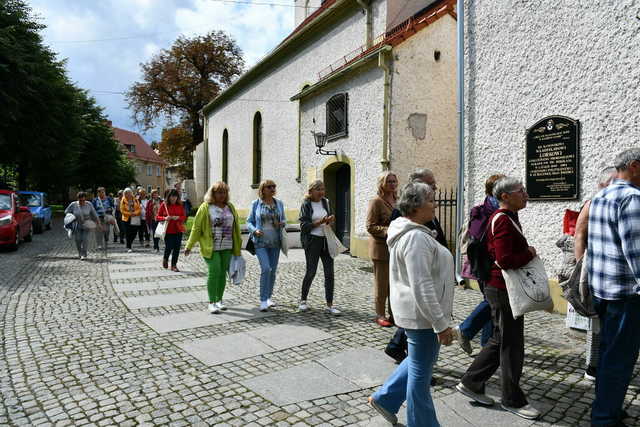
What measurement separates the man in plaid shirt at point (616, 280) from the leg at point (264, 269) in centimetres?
377

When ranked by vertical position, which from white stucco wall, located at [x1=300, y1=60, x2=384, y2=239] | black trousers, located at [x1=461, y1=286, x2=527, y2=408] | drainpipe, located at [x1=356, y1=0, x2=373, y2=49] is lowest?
black trousers, located at [x1=461, y1=286, x2=527, y2=408]

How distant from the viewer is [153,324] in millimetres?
5297

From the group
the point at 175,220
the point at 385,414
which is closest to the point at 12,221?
the point at 175,220

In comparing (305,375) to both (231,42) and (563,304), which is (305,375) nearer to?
(563,304)

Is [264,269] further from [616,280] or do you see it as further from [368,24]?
[368,24]

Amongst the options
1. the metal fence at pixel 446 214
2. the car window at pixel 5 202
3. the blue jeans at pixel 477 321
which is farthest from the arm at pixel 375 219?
the car window at pixel 5 202

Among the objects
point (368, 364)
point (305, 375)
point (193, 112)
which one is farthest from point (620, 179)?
point (193, 112)

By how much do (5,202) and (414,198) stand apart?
13.7m

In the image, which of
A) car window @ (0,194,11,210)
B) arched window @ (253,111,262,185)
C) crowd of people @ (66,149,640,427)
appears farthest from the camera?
arched window @ (253,111,262,185)

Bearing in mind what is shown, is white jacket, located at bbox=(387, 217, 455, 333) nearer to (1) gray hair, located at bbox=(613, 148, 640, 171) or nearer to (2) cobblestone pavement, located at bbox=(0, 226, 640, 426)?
(2) cobblestone pavement, located at bbox=(0, 226, 640, 426)

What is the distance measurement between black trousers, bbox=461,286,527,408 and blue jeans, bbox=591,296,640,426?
458 millimetres

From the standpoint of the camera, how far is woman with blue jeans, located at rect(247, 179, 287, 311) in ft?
19.0

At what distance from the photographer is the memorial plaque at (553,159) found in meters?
5.85

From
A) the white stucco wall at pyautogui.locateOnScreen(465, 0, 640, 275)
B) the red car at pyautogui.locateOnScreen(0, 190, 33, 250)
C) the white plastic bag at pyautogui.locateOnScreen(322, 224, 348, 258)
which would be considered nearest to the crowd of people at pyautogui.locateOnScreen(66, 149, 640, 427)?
the white plastic bag at pyautogui.locateOnScreen(322, 224, 348, 258)
